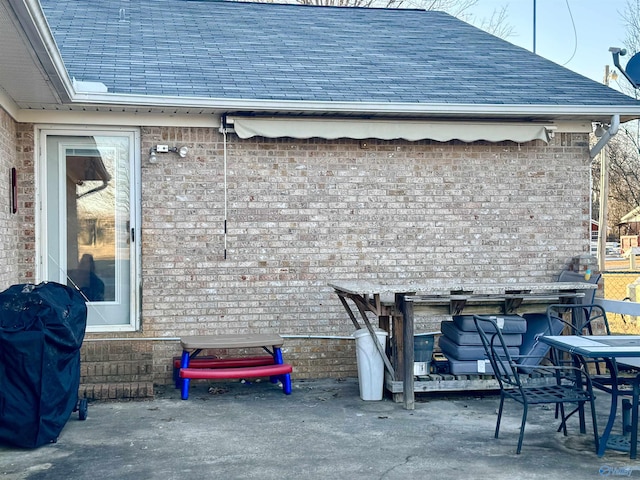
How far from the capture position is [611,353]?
4641mm

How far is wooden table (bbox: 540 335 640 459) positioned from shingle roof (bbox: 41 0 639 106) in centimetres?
326

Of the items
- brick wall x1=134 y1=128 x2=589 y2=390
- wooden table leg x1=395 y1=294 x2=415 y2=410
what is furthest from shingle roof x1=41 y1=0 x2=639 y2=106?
wooden table leg x1=395 y1=294 x2=415 y2=410

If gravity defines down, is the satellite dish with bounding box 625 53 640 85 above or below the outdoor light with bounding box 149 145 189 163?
above

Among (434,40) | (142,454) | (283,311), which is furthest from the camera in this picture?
(434,40)

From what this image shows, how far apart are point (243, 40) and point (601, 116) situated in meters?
4.57

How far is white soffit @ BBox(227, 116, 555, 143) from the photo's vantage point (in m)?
7.44

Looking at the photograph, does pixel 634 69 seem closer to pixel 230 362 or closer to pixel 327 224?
pixel 327 224

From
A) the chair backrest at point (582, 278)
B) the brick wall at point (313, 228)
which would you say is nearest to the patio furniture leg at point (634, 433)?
the chair backrest at point (582, 278)

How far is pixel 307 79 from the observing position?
7.98m

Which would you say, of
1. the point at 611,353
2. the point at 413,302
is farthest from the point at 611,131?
the point at 611,353

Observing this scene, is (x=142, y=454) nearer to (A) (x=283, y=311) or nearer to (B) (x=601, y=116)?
(A) (x=283, y=311)

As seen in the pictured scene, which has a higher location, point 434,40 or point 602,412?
point 434,40

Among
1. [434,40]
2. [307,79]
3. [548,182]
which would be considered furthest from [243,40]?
[548,182]

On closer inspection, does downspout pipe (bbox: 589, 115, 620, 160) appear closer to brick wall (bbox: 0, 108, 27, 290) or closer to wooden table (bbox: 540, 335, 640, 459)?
wooden table (bbox: 540, 335, 640, 459)
